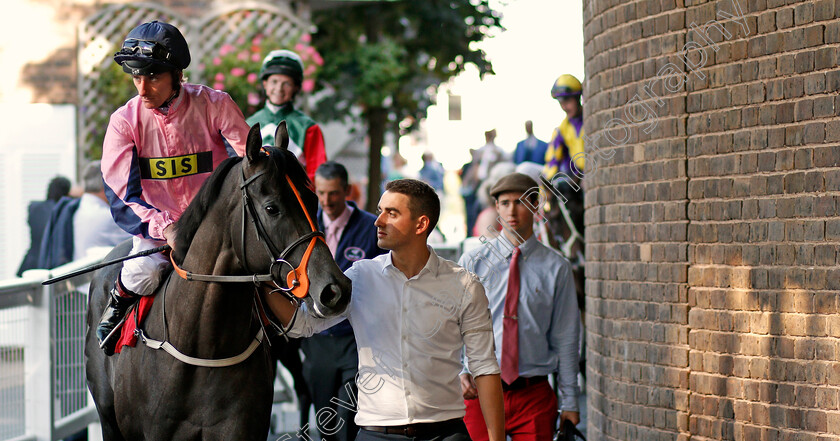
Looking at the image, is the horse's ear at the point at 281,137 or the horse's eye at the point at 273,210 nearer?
the horse's eye at the point at 273,210

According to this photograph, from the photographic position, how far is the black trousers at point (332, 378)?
6785mm

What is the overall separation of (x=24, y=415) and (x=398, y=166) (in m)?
16.6

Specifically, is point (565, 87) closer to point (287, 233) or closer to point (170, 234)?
point (170, 234)

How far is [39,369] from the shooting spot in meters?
7.48

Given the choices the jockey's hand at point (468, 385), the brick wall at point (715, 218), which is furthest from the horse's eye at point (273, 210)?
the brick wall at point (715, 218)

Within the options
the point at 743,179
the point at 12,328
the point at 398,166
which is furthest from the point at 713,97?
the point at 398,166

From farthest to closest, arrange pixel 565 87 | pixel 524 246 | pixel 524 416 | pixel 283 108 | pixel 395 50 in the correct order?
1. pixel 395 50
2. pixel 565 87
3. pixel 283 108
4. pixel 524 246
5. pixel 524 416

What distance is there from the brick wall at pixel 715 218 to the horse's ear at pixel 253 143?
87.4 inches

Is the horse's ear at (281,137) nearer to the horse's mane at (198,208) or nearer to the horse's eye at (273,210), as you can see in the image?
the horse's mane at (198,208)

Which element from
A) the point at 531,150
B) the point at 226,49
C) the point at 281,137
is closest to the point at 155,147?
the point at 281,137

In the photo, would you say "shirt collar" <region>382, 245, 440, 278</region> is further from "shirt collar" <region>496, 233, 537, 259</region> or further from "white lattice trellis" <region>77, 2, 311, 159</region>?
"white lattice trellis" <region>77, 2, 311, 159</region>

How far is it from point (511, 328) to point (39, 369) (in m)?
3.60

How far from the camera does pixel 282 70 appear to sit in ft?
24.1

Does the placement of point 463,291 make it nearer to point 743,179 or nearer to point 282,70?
point 743,179
